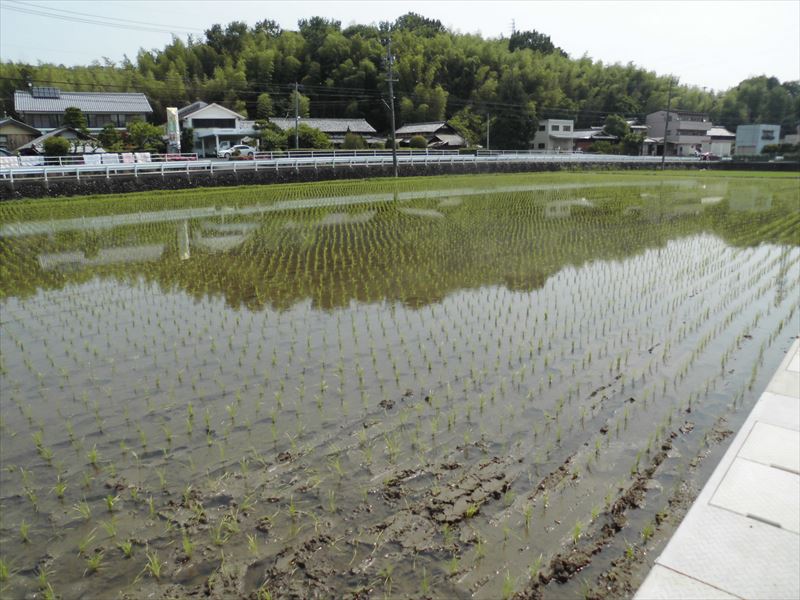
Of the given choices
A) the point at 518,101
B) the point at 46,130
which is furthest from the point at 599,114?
the point at 46,130

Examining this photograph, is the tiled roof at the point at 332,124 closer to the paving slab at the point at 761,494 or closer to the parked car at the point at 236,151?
the parked car at the point at 236,151

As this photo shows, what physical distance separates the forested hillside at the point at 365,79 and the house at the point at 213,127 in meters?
6.34

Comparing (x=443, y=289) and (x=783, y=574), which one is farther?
(x=443, y=289)

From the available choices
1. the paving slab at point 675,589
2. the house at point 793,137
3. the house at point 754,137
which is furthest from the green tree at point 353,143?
the house at point 793,137

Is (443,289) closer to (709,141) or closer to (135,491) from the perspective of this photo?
(135,491)

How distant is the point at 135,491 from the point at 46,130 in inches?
1606

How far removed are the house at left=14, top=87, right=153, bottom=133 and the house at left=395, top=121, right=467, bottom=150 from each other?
1950cm

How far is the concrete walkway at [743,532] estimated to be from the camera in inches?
103

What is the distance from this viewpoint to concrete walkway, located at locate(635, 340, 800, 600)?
8.57 ft

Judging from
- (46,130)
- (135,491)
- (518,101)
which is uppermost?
(518,101)

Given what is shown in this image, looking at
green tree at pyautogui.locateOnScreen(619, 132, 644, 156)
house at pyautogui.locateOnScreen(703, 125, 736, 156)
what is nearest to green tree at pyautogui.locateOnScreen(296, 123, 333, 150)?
green tree at pyautogui.locateOnScreen(619, 132, 644, 156)

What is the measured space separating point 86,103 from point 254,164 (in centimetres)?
2089

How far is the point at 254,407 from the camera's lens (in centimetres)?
473

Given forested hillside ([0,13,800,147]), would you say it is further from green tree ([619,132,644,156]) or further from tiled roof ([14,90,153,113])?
green tree ([619,132,644,156])
